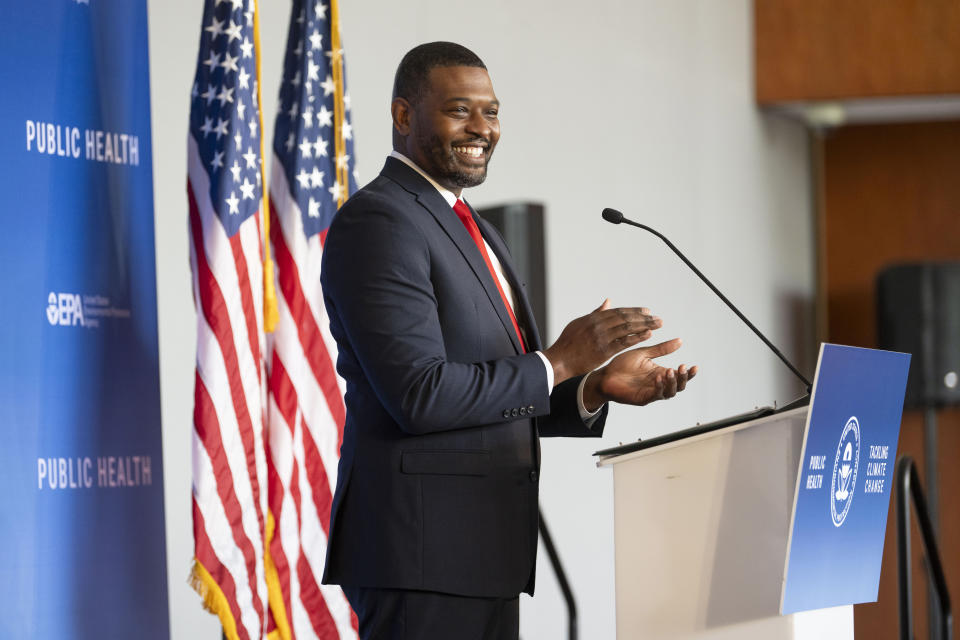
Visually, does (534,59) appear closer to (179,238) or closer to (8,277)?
(179,238)

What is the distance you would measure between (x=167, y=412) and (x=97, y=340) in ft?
3.24

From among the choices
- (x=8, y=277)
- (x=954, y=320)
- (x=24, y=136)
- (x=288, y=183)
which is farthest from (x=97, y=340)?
(x=954, y=320)

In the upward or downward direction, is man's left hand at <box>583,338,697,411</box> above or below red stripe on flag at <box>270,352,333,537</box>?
above

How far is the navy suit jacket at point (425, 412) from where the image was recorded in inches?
78.7

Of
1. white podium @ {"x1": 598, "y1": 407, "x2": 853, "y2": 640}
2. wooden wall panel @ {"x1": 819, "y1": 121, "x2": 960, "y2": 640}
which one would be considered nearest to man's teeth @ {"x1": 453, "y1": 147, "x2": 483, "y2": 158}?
white podium @ {"x1": 598, "y1": 407, "x2": 853, "y2": 640}

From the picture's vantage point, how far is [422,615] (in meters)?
2.01

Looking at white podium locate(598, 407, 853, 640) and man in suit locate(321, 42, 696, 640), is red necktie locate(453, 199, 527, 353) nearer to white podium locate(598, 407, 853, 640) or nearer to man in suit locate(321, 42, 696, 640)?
man in suit locate(321, 42, 696, 640)

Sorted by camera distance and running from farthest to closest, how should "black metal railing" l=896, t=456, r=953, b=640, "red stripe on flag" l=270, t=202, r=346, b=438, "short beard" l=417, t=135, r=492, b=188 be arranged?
"black metal railing" l=896, t=456, r=953, b=640 → "red stripe on flag" l=270, t=202, r=346, b=438 → "short beard" l=417, t=135, r=492, b=188

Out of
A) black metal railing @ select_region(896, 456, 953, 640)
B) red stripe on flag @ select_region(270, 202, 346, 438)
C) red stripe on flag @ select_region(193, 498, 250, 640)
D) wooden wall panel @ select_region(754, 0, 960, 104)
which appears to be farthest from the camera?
wooden wall panel @ select_region(754, 0, 960, 104)

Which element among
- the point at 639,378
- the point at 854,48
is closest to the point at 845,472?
the point at 639,378

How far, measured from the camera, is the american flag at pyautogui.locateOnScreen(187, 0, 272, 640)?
9.19ft

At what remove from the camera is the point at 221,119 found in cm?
293

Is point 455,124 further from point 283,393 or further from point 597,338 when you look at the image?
point 283,393

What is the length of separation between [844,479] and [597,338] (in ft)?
1.89
